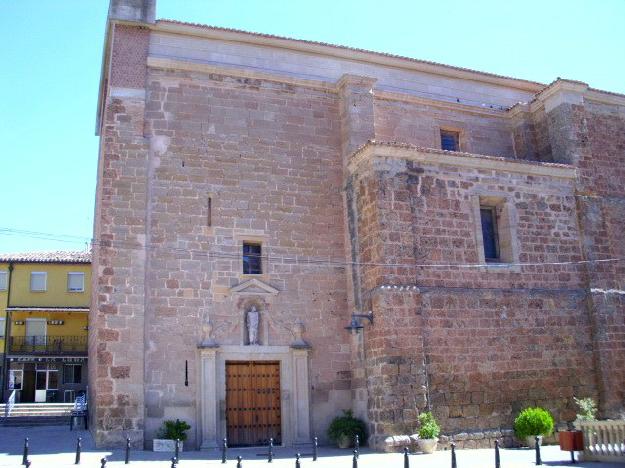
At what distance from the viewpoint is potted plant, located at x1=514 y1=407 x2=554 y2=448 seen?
49.6ft

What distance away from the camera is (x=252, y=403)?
16016 mm

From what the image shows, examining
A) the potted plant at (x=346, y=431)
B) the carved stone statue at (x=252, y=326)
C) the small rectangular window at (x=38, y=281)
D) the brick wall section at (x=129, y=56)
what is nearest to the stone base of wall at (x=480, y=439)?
the potted plant at (x=346, y=431)

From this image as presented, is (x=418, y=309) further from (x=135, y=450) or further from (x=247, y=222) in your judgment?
(x=135, y=450)

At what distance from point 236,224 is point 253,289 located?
169 cm

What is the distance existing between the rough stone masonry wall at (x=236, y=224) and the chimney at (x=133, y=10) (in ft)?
4.76

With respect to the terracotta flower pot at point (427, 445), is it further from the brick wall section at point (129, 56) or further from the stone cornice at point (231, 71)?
the brick wall section at point (129, 56)

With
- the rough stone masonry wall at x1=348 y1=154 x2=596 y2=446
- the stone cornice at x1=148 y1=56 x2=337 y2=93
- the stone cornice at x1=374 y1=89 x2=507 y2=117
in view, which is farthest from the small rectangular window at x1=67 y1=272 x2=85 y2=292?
the rough stone masonry wall at x1=348 y1=154 x2=596 y2=446

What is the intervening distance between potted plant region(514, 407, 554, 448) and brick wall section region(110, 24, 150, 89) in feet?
39.7

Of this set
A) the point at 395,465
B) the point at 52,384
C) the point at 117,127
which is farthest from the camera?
the point at 52,384

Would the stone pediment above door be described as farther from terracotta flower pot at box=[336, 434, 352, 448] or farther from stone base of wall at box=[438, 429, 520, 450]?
stone base of wall at box=[438, 429, 520, 450]

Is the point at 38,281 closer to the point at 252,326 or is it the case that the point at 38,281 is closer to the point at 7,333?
the point at 7,333

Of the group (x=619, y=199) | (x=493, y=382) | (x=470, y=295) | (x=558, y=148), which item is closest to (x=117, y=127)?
(x=470, y=295)

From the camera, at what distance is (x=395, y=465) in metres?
12.5

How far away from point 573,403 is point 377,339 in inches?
215
